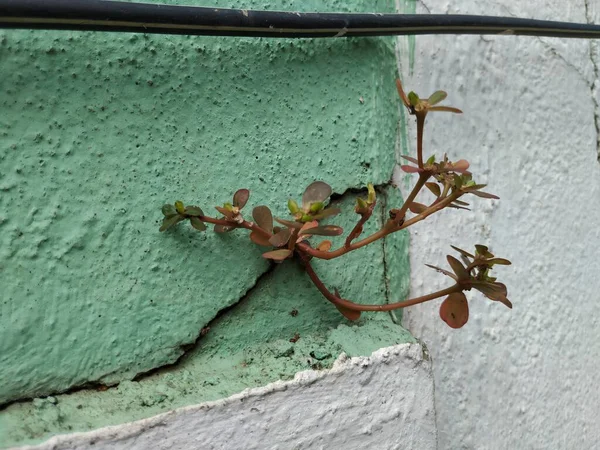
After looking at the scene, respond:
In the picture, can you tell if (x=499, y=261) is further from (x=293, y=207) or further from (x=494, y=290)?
(x=293, y=207)

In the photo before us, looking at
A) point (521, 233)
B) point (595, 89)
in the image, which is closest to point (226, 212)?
point (521, 233)

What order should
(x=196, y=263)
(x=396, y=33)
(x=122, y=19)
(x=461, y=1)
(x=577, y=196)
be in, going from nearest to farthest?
(x=122, y=19) < (x=196, y=263) < (x=396, y=33) < (x=461, y=1) < (x=577, y=196)

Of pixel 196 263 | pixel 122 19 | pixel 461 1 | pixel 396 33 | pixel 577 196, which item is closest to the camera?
pixel 122 19

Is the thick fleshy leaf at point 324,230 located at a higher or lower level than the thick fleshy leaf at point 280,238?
higher

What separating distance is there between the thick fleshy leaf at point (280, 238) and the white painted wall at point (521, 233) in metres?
0.28

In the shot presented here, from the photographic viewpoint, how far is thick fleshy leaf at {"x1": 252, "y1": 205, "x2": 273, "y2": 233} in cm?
72

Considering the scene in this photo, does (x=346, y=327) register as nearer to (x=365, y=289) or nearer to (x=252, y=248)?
(x=365, y=289)

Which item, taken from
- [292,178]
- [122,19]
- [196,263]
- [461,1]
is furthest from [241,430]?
[461,1]

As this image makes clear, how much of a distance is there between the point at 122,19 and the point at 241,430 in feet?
1.52

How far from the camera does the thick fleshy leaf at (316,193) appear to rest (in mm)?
726

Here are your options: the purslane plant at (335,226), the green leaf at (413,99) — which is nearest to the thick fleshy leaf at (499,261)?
the purslane plant at (335,226)

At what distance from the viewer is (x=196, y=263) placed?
0.73 metres

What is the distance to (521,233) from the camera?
1096mm

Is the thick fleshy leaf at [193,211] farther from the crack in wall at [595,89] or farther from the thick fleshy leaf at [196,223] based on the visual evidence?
the crack in wall at [595,89]
